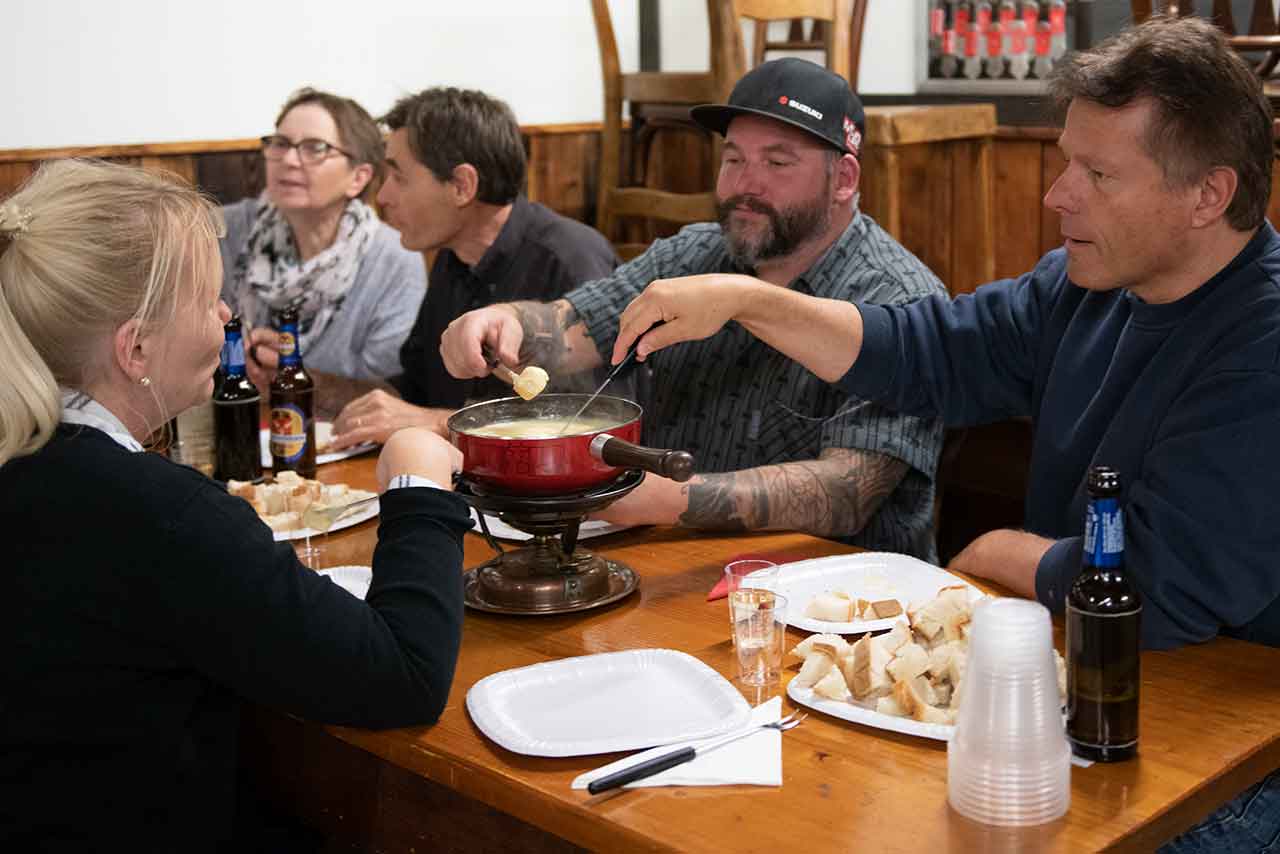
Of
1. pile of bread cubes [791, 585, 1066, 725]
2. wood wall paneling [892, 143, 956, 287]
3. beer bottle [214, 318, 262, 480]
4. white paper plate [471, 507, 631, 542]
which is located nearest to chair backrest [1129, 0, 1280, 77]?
wood wall paneling [892, 143, 956, 287]

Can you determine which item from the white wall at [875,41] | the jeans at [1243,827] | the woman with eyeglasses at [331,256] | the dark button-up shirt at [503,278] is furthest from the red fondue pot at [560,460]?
the white wall at [875,41]

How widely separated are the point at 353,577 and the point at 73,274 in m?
0.59

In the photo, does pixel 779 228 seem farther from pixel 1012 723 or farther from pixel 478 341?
pixel 1012 723

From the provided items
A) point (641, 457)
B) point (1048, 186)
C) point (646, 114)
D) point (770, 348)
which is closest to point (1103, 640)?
point (641, 457)

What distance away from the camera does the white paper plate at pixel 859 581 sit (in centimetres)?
165

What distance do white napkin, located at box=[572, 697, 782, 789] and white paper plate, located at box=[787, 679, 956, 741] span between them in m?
0.07

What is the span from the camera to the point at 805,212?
248 cm

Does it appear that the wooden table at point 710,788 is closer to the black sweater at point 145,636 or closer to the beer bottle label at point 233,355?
the black sweater at point 145,636

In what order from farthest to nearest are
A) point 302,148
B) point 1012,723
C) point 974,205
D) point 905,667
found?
1. point 974,205
2. point 302,148
3. point 905,667
4. point 1012,723

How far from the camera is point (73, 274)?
55.2 inches

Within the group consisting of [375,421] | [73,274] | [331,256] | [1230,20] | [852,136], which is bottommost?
[375,421]

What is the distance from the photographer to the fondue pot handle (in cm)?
160

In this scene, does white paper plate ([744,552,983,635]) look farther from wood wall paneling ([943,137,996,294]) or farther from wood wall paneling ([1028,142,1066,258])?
wood wall paneling ([1028,142,1066,258])

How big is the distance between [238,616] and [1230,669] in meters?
1.02
